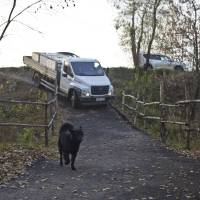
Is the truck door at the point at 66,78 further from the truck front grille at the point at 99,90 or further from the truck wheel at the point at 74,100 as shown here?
the truck front grille at the point at 99,90

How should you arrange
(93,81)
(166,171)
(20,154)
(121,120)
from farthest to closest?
(93,81) < (121,120) < (20,154) < (166,171)

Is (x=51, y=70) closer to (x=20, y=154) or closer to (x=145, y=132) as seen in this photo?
(x=145, y=132)

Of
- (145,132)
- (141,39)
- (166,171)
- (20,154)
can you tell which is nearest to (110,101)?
(145,132)

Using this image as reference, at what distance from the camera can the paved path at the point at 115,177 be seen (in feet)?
34.7

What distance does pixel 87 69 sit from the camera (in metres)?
29.8

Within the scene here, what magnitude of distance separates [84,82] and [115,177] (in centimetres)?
1682

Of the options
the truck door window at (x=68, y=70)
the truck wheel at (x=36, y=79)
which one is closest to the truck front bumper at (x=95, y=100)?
the truck door window at (x=68, y=70)

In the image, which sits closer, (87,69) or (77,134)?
(77,134)

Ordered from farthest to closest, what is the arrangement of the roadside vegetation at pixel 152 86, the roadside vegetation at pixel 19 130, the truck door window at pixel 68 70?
1. the roadside vegetation at pixel 152 86
2. the truck door window at pixel 68 70
3. the roadside vegetation at pixel 19 130

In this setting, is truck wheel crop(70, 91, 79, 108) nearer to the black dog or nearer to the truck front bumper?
the truck front bumper

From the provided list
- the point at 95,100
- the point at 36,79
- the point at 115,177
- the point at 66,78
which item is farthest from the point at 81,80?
the point at 115,177

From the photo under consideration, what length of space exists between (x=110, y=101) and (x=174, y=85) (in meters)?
7.93

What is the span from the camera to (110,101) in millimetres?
31812

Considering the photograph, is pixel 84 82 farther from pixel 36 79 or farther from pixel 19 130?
pixel 36 79
